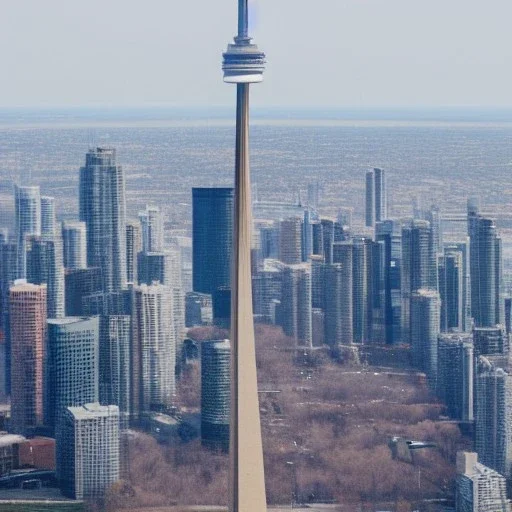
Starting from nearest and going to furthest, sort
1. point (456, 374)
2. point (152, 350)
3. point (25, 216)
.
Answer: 1. point (456, 374)
2. point (152, 350)
3. point (25, 216)

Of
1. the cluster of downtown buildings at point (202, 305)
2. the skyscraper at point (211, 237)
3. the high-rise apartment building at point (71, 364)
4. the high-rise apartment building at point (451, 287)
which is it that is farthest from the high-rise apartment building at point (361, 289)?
the high-rise apartment building at point (71, 364)

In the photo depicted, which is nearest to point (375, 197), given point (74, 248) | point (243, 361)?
point (74, 248)

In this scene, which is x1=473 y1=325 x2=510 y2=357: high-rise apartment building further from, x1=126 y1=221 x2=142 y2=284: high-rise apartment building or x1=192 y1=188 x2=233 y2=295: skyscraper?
x1=126 y1=221 x2=142 y2=284: high-rise apartment building

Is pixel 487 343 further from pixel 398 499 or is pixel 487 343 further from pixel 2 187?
pixel 2 187

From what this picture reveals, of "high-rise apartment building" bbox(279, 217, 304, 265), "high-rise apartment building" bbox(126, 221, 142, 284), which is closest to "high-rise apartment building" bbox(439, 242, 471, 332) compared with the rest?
"high-rise apartment building" bbox(279, 217, 304, 265)

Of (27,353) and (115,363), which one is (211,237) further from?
(27,353)

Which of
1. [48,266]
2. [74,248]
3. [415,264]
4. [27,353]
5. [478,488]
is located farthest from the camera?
[74,248]

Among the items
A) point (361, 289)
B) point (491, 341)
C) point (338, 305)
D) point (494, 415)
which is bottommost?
point (494, 415)
